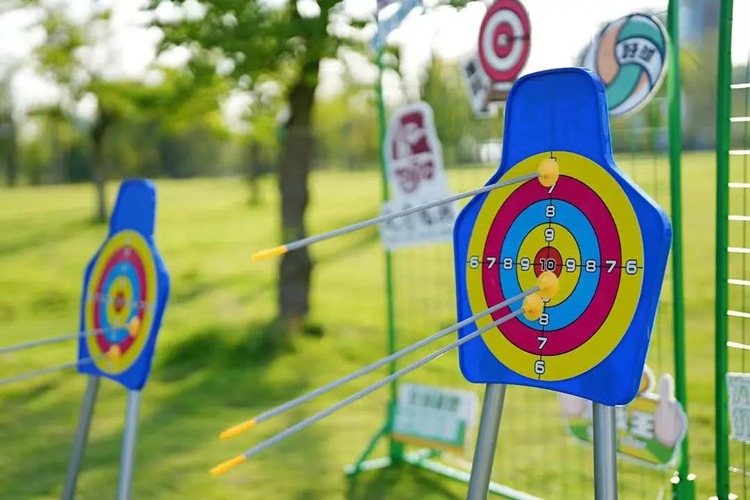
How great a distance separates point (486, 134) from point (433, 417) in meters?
0.95

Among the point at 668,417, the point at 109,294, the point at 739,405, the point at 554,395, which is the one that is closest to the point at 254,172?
the point at 554,395

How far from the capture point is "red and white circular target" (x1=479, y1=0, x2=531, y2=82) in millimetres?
2441

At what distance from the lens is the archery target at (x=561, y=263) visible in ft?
4.29

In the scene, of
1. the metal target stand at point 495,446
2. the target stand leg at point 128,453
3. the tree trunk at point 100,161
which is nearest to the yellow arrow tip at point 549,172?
the metal target stand at point 495,446

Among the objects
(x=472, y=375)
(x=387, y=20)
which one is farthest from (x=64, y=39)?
(x=472, y=375)

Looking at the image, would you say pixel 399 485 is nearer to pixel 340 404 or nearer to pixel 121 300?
pixel 121 300

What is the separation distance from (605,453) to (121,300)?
121 cm

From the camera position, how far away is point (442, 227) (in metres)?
2.74

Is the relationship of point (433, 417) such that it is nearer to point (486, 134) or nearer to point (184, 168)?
point (486, 134)

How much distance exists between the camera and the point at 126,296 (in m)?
2.03

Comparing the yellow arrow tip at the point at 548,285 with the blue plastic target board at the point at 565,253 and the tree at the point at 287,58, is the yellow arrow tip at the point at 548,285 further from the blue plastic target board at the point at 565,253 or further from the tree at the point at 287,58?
the tree at the point at 287,58

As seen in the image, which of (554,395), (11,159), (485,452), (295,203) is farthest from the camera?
(11,159)

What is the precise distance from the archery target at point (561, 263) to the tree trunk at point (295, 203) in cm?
335

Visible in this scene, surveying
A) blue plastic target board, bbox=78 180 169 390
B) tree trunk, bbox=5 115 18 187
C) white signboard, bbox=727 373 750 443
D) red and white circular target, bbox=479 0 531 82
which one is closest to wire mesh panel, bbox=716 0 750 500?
white signboard, bbox=727 373 750 443
